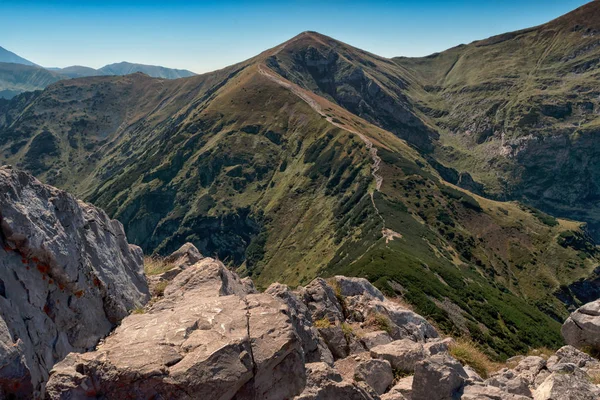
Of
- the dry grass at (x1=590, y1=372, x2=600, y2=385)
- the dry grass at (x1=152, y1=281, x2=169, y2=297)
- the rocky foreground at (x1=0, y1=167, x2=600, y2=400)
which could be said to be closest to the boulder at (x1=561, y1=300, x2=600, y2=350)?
the rocky foreground at (x1=0, y1=167, x2=600, y2=400)

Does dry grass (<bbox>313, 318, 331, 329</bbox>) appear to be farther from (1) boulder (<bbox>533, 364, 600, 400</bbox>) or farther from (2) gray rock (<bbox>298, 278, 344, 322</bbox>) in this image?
(1) boulder (<bbox>533, 364, 600, 400</bbox>)

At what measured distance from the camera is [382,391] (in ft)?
48.0

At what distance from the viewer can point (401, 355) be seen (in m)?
16.0

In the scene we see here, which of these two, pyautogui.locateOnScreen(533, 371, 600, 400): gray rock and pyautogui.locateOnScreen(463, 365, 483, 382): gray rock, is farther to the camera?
pyautogui.locateOnScreen(463, 365, 483, 382): gray rock

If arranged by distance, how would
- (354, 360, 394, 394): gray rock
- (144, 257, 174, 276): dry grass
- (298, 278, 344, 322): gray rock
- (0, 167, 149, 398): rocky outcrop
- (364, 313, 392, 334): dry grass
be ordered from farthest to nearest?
(144, 257, 174, 276): dry grass → (364, 313, 392, 334): dry grass → (298, 278, 344, 322): gray rock → (354, 360, 394, 394): gray rock → (0, 167, 149, 398): rocky outcrop

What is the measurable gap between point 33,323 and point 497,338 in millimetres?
98483

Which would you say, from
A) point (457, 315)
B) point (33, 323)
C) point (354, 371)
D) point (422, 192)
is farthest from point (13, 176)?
point (422, 192)

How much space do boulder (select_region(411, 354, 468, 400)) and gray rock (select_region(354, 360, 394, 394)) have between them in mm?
1733

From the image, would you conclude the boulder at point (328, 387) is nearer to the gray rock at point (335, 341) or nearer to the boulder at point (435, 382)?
the boulder at point (435, 382)

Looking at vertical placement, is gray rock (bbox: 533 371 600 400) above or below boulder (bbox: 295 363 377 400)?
below

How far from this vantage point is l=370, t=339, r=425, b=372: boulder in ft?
51.9

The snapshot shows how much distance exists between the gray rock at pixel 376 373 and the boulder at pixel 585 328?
14119mm

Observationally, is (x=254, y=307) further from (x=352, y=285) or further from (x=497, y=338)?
(x=497, y=338)

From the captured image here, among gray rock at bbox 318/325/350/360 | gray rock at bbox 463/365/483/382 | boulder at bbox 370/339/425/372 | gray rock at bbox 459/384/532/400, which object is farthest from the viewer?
gray rock at bbox 318/325/350/360
